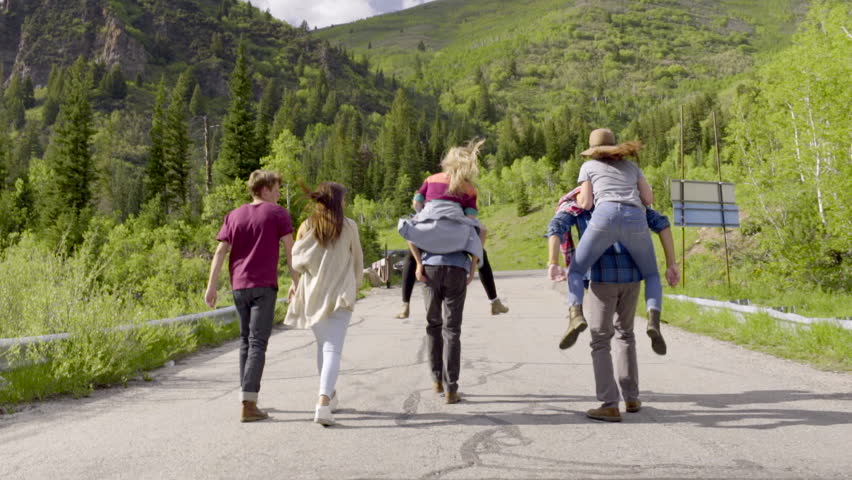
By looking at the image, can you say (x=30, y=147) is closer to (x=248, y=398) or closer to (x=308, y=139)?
(x=308, y=139)

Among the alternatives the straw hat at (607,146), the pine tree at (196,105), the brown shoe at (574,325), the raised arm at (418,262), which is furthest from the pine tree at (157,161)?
the pine tree at (196,105)

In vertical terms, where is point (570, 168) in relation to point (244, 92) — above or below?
below

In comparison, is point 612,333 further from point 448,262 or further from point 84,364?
point 84,364

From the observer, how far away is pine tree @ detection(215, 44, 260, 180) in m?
57.0

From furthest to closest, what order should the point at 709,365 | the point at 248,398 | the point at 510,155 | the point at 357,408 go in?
the point at 510,155 < the point at 709,365 < the point at 357,408 < the point at 248,398

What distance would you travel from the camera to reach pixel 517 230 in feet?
282

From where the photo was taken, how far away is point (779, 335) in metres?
8.85

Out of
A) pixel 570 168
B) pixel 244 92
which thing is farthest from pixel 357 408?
pixel 570 168

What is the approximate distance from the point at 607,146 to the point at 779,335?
5.63m

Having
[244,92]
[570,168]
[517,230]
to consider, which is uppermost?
[244,92]

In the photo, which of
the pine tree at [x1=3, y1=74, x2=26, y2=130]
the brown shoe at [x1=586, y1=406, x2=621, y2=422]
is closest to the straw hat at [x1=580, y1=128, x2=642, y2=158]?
the brown shoe at [x1=586, y1=406, x2=621, y2=422]

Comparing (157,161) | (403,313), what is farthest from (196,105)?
(403,313)

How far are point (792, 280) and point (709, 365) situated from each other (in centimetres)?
1126

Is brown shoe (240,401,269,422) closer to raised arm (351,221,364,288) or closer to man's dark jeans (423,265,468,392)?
raised arm (351,221,364,288)
